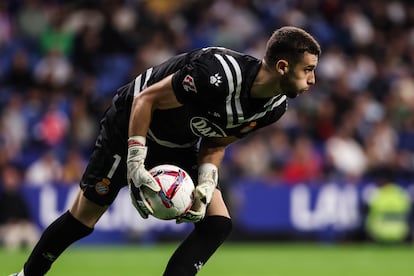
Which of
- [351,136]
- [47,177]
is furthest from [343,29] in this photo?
[47,177]

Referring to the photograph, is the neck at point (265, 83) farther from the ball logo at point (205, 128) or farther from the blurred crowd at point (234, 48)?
the blurred crowd at point (234, 48)

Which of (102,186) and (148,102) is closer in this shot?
(148,102)

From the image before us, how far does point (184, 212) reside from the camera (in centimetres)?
604

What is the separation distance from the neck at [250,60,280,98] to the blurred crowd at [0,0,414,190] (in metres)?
7.87

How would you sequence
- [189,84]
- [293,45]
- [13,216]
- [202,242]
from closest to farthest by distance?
1. [293,45]
2. [189,84]
3. [202,242]
4. [13,216]

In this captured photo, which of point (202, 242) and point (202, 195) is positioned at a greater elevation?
point (202, 195)

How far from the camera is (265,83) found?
19.6ft

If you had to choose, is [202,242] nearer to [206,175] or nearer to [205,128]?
[206,175]

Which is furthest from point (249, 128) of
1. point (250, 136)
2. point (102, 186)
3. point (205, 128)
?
point (250, 136)

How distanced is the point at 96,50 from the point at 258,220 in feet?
12.8

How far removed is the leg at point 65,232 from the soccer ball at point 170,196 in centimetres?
72

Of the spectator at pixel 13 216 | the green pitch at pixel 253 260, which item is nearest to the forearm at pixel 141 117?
the green pitch at pixel 253 260

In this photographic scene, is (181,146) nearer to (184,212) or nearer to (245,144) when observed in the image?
(184,212)

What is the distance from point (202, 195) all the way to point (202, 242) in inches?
12.2
